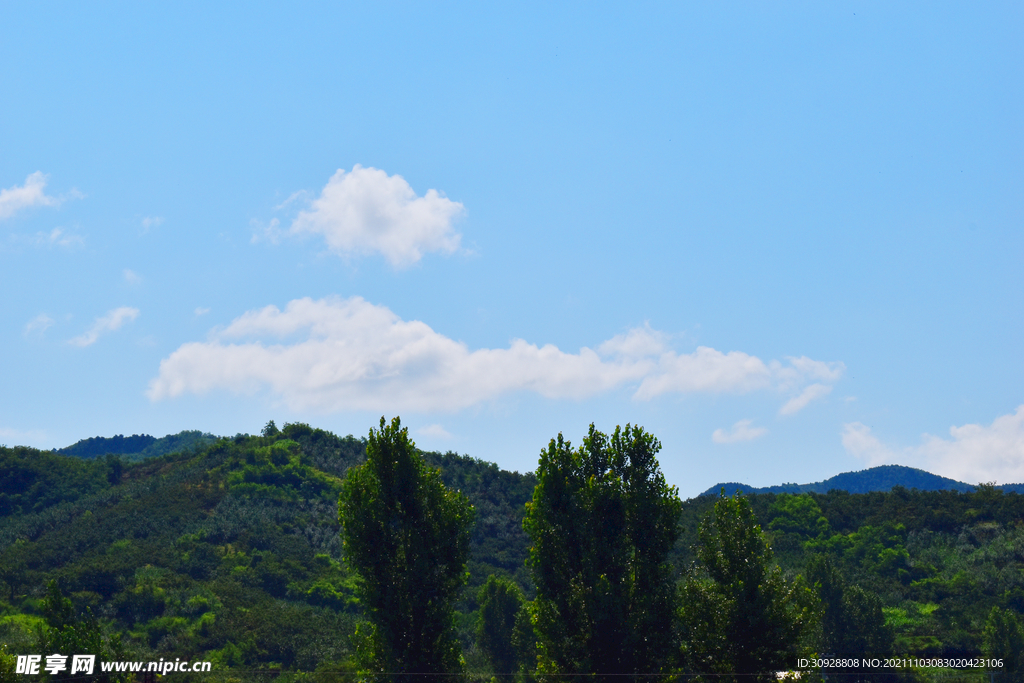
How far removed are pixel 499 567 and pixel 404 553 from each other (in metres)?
80.8

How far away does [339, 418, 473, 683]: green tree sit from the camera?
3158cm

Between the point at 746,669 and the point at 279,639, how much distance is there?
54.5m

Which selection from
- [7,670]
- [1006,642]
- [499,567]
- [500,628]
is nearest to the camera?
[7,670]

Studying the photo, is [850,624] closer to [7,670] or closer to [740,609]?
[740,609]

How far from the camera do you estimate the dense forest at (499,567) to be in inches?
1182

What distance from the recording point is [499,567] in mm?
110062

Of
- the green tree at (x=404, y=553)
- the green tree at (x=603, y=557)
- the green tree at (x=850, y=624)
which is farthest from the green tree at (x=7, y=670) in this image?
the green tree at (x=850, y=624)

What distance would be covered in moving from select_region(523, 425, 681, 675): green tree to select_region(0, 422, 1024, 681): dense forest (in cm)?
9

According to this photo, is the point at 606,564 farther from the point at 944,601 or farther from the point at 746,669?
the point at 944,601

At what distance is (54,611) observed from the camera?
1625 inches

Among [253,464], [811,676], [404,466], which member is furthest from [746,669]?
[253,464]

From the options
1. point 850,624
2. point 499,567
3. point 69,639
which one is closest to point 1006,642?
point 850,624

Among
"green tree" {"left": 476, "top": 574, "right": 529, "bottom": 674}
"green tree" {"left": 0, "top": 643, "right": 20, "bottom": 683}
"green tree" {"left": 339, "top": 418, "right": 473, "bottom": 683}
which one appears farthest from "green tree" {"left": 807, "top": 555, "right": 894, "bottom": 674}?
"green tree" {"left": 0, "top": 643, "right": 20, "bottom": 683}

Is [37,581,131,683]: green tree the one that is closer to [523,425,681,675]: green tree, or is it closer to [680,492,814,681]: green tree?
[523,425,681,675]: green tree
